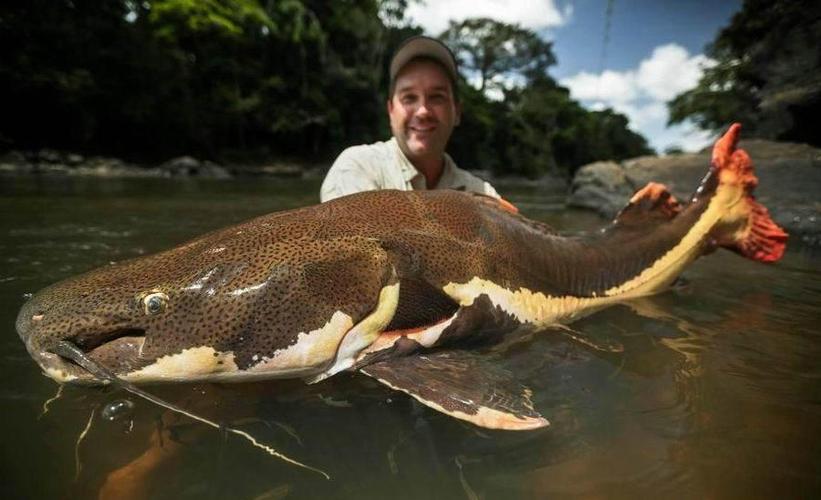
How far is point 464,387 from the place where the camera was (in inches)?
72.6

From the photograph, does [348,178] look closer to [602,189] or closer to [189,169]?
[602,189]

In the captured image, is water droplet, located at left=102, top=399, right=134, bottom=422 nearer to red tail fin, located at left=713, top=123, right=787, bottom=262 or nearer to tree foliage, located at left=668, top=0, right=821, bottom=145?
red tail fin, located at left=713, top=123, right=787, bottom=262

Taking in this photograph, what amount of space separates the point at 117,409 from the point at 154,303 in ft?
1.39

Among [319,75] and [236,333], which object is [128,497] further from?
[319,75]

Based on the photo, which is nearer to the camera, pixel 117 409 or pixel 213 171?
pixel 117 409

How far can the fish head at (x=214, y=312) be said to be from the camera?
5.80 ft

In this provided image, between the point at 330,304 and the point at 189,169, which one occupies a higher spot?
the point at 330,304

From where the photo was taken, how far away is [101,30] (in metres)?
19.8

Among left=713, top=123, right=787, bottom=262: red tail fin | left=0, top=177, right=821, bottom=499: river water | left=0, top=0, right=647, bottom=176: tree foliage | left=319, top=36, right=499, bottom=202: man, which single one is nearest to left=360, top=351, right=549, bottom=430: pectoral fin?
left=0, top=177, right=821, bottom=499: river water

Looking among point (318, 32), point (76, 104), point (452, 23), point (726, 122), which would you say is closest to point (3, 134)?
point (76, 104)

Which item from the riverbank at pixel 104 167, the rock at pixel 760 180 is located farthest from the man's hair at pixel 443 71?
the riverbank at pixel 104 167

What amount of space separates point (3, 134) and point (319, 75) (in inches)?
622

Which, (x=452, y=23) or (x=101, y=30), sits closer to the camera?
(x=101, y=30)

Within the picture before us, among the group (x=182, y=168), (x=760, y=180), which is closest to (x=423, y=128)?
(x=760, y=180)
